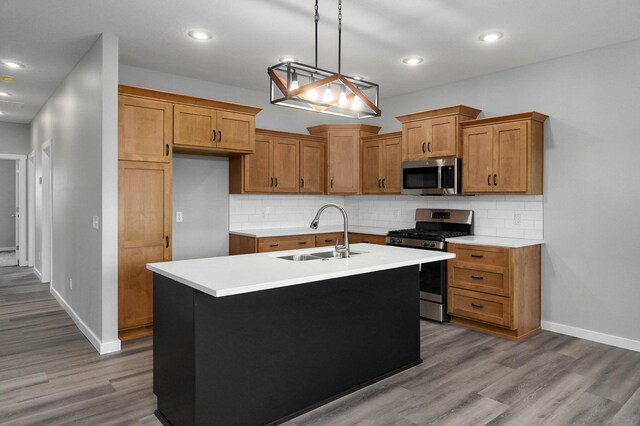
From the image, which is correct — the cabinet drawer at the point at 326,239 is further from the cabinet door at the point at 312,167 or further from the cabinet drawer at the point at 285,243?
the cabinet door at the point at 312,167

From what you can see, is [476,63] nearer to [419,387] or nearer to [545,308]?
[545,308]

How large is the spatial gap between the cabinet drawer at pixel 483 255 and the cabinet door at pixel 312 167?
2.09 m

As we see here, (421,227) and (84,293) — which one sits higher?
(421,227)

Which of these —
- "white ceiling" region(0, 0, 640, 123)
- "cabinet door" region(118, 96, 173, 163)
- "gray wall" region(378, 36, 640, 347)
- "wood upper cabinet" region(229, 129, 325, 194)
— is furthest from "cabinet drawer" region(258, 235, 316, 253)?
"gray wall" region(378, 36, 640, 347)

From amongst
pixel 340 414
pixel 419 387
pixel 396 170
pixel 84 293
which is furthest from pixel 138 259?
pixel 396 170

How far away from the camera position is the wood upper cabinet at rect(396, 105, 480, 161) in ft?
15.1

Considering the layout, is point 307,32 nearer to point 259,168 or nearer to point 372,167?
point 259,168

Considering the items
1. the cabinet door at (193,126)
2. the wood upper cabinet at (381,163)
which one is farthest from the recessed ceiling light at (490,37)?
the cabinet door at (193,126)

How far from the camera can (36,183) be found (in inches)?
270

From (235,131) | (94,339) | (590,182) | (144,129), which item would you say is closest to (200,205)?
(235,131)

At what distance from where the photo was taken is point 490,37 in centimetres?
365

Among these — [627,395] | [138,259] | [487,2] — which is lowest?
[627,395]

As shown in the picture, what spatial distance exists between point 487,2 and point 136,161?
316cm

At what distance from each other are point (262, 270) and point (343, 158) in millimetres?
3568
